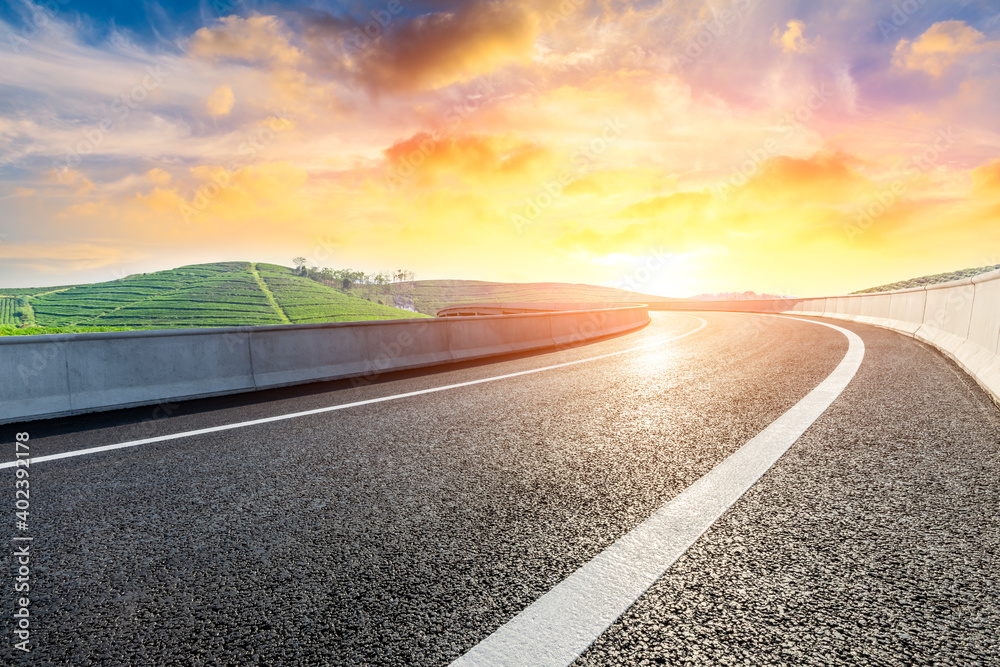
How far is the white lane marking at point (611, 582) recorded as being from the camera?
1.83m

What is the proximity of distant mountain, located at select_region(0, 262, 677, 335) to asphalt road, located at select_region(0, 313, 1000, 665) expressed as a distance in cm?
8566

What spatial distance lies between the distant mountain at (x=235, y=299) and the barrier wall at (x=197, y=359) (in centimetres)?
7929

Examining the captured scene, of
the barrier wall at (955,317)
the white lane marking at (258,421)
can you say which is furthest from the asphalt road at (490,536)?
the barrier wall at (955,317)

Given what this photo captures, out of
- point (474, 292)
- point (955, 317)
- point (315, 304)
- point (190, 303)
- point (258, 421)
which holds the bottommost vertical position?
point (258, 421)

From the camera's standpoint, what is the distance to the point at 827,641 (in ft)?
6.14

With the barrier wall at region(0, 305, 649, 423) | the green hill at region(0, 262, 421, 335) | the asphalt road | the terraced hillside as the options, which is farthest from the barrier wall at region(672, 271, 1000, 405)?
the green hill at region(0, 262, 421, 335)

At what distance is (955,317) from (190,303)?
143m

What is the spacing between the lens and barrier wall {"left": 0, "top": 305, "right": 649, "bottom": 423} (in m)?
6.57

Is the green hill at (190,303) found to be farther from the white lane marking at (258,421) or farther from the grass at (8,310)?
the white lane marking at (258,421)

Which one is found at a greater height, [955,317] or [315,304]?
[315,304]

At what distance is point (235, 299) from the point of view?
131250mm

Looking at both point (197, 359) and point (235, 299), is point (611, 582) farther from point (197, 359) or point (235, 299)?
point (235, 299)

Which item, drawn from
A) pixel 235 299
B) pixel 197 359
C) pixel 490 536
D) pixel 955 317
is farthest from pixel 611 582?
pixel 235 299

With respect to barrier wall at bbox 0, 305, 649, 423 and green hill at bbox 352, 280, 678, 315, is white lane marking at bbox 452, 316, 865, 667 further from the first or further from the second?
→ green hill at bbox 352, 280, 678, 315
